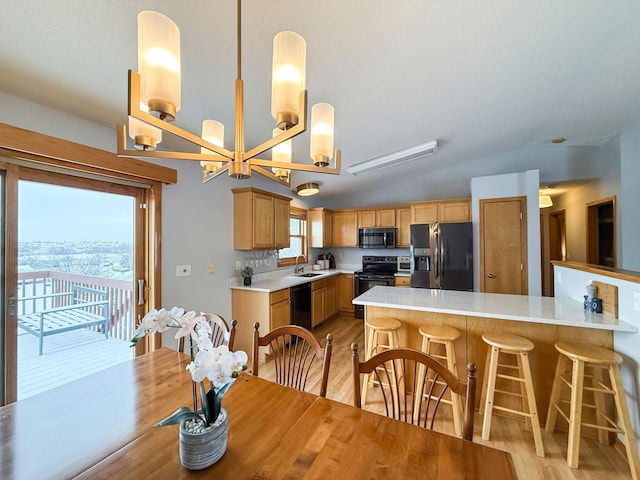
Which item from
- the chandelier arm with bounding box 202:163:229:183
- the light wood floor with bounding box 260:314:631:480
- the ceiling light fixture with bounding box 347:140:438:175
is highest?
the ceiling light fixture with bounding box 347:140:438:175

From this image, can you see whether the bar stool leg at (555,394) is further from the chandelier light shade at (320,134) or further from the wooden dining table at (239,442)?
the chandelier light shade at (320,134)

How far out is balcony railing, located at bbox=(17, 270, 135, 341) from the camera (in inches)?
69.9

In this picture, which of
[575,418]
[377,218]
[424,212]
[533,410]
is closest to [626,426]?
[575,418]

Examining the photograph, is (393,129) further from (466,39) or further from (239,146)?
(239,146)

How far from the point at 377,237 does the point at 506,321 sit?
3.07m

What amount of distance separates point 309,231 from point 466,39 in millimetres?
3981

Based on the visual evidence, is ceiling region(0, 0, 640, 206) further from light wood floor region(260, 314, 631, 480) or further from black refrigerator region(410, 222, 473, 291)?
light wood floor region(260, 314, 631, 480)

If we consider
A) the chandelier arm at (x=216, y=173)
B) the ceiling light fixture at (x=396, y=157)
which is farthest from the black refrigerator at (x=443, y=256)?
the chandelier arm at (x=216, y=173)

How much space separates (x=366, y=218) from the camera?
5.28 m

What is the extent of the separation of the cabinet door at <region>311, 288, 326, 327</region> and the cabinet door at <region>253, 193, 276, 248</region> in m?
1.16

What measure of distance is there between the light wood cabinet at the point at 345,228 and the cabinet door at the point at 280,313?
232cm

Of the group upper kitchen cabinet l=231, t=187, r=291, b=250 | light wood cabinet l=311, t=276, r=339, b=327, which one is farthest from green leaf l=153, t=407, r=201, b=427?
light wood cabinet l=311, t=276, r=339, b=327

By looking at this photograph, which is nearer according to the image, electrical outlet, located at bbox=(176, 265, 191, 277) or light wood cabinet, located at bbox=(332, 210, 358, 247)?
electrical outlet, located at bbox=(176, 265, 191, 277)

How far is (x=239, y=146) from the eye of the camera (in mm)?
1175
